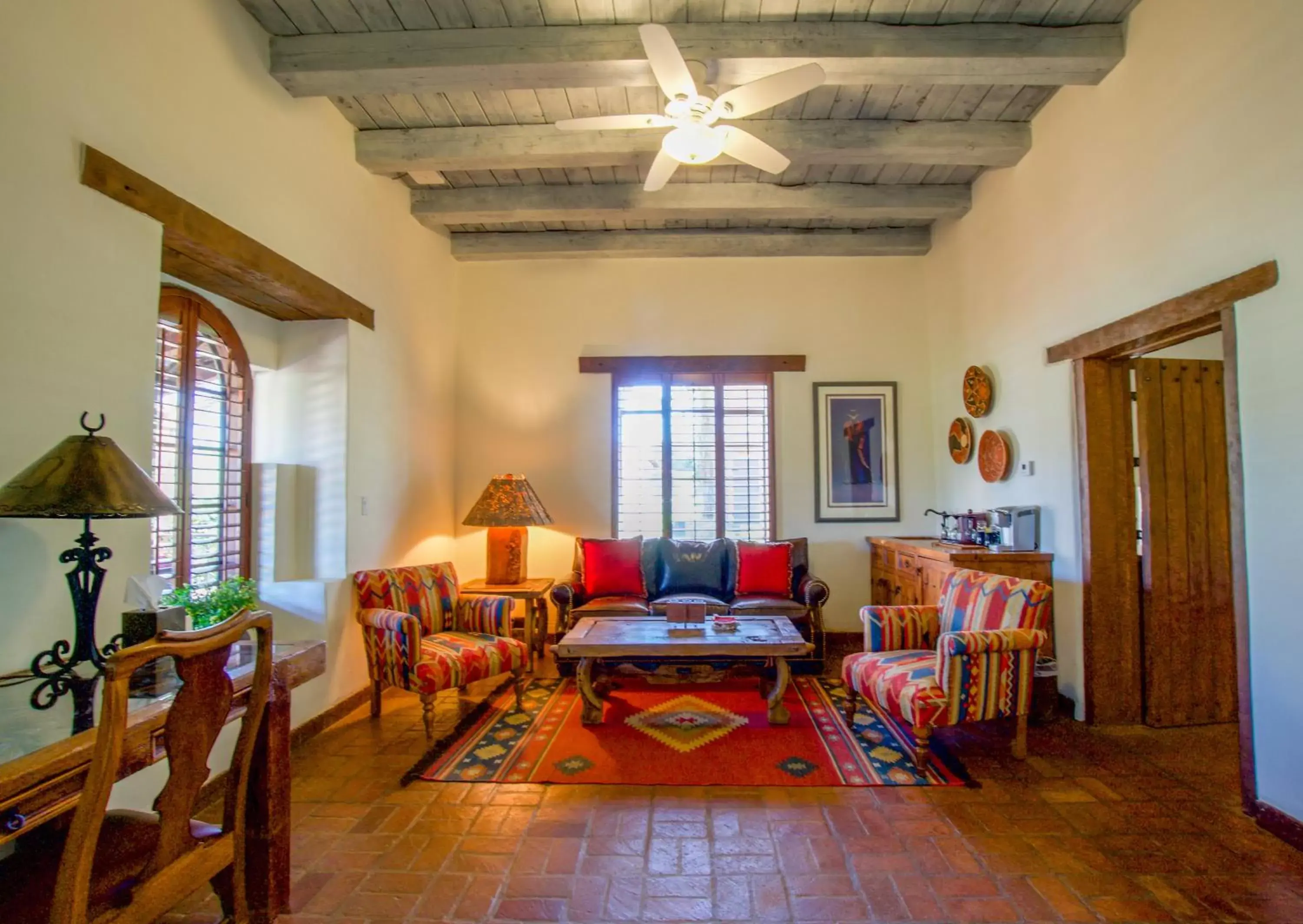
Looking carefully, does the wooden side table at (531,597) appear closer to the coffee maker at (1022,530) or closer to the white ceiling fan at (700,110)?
the white ceiling fan at (700,110)

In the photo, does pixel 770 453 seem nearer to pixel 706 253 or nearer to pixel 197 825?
pixel 706 253

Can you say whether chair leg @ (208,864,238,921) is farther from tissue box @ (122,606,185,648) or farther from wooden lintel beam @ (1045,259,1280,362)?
wooden lintel beam @ (1045,259,1280,362)

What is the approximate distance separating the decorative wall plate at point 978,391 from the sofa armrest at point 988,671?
198cm

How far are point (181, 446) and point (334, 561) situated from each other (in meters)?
1.01

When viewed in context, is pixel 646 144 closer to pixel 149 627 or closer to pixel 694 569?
pixel 694 569

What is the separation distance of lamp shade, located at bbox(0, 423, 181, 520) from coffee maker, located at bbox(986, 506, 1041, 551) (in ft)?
13.4

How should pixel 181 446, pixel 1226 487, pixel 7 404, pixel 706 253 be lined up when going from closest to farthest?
pixel 7 404
pixel 181 446
pixel 1226 487
pixel 706 253

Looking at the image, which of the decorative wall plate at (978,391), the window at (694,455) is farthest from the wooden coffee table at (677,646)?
the decorative wall plate at (978,391)

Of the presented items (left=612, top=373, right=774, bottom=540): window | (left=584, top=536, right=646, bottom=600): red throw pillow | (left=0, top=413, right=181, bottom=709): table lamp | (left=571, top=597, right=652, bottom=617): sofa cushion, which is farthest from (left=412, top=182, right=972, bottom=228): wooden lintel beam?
(left=0, top=413, right=181, bottom=709): table lamp

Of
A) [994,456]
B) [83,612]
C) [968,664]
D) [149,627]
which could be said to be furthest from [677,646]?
[994,456]

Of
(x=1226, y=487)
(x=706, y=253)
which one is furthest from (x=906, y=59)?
(x=1226, y=487)

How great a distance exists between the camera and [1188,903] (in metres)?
1.92

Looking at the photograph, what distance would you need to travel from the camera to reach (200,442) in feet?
10.0

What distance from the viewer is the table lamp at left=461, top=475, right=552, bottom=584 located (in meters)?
4.44
